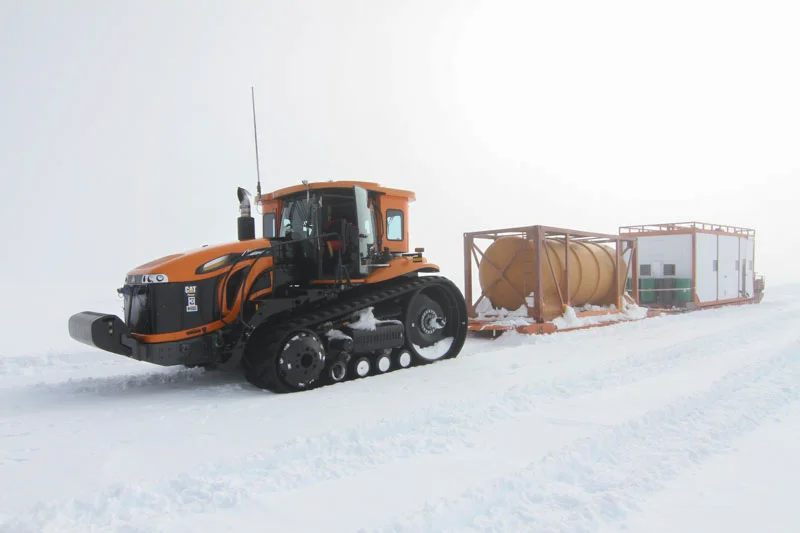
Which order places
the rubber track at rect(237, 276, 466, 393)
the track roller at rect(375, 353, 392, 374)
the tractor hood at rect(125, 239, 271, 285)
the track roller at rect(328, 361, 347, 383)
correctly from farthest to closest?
the track roller at rect(375, 353, 392, 374)
the track roller at rect(328, 361, 347, 383)
the rubber track at rect(237, 276, 466, 393)
the tractor hood at rect(125, 239, 271, 285)

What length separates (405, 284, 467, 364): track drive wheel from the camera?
8.64m

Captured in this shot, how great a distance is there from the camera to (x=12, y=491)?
3850 millimetres

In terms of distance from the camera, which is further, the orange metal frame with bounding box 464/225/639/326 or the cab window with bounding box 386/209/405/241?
the orange metal frame with bounding box 464/225/639/326

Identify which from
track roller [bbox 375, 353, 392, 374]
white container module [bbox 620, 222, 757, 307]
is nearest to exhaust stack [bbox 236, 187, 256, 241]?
track roller [bbox 375, 353, 392, 374]

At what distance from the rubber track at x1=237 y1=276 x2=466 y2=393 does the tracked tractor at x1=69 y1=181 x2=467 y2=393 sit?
0.7 inches

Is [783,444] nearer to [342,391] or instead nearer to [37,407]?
[342,391]

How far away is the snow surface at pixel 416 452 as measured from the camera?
3.57 meters

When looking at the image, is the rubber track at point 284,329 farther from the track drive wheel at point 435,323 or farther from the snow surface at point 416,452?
the track drive wheel at point 435,323

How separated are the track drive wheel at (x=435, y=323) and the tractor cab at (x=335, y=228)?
1.10m

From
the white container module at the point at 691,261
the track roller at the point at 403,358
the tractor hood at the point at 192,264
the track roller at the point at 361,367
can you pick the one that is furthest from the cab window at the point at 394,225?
the white container module at the point at 691,261

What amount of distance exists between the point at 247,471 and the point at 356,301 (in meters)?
3.74

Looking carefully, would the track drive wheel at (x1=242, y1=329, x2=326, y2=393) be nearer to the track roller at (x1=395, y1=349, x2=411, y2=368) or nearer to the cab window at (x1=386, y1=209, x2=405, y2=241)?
the track roller at (x1=395, y1=349, x2=411, y2=368)

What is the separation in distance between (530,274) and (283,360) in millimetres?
7401

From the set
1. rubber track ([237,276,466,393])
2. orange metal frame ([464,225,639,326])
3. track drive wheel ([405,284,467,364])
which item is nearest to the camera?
rubber track ([237,276,466,393])
